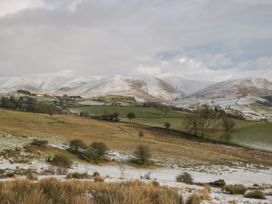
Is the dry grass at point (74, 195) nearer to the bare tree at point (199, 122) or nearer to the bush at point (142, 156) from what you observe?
the bush at point (142, 156)

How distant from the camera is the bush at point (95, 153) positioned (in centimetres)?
4578

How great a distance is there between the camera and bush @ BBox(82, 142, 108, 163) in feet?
150

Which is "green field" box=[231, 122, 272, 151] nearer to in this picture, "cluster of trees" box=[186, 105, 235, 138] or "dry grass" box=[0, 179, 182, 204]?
"cluster of trees" box=[186, 105, 235, 138]

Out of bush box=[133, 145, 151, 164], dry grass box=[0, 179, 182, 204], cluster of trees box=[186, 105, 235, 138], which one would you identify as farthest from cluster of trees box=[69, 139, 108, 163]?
cluster of trees box=[186, 105, 235, 138]

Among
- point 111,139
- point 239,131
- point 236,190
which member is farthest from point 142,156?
point 239,131

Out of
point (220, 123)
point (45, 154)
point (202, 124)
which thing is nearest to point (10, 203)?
point (45, 154)

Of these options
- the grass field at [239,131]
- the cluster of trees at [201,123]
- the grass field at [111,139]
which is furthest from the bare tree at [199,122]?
the grass field at [111,139]

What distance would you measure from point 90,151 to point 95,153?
82 centimetres

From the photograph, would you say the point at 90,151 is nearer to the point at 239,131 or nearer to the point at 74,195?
the point at 74,195

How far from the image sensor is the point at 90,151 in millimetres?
46625

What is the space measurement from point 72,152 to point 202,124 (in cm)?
6604

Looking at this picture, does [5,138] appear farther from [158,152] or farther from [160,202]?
[160,202]

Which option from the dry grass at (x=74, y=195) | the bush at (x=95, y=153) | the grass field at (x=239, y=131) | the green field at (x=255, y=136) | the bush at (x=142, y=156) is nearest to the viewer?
the dry grass at (x=74, y=195)

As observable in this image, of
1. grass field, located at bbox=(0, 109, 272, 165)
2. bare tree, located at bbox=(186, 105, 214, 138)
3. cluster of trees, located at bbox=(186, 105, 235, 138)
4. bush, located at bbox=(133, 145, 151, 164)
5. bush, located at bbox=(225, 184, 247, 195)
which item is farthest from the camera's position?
cluster of trees, located at bbox=(186, 105, 235, 138)
